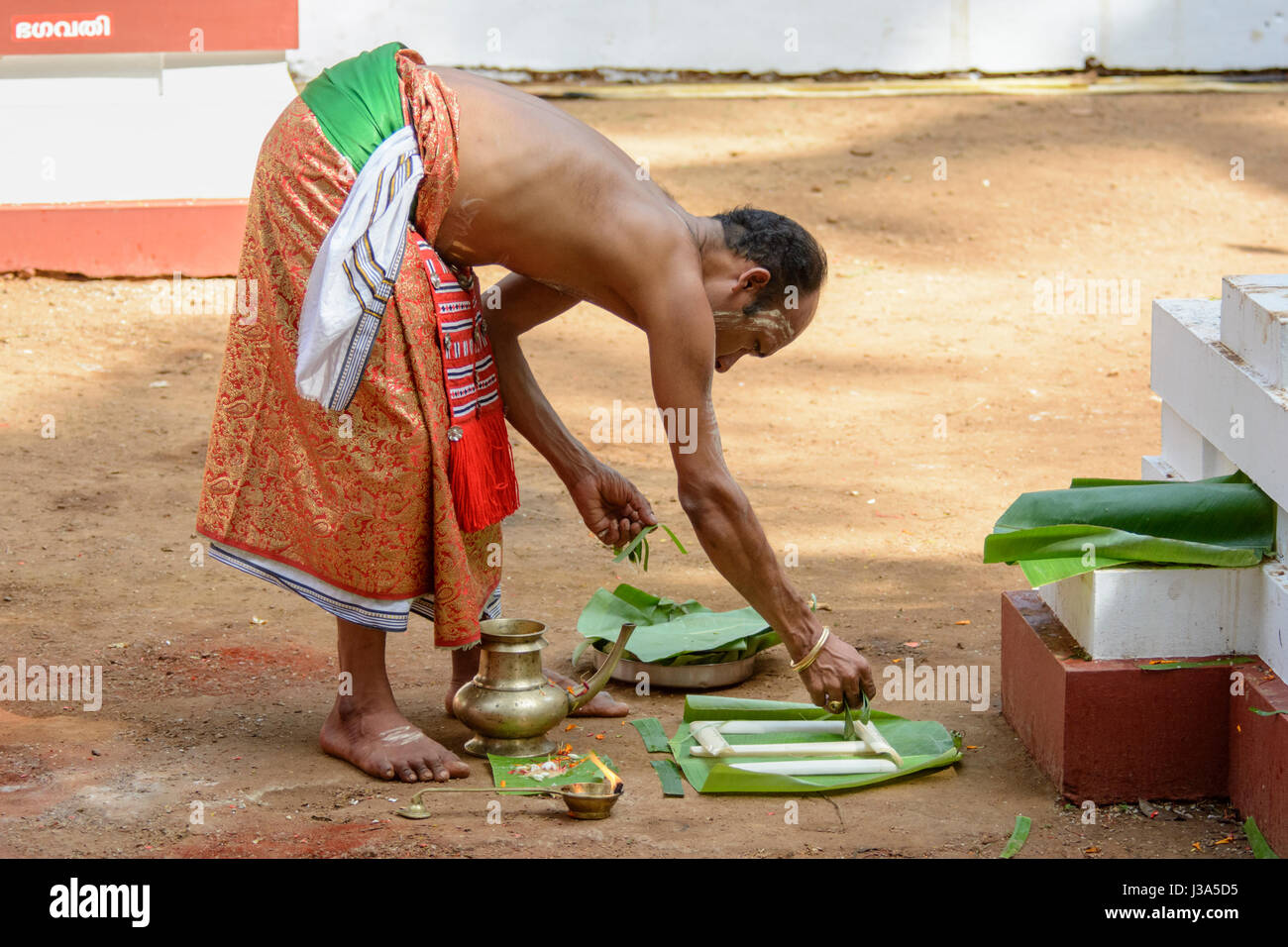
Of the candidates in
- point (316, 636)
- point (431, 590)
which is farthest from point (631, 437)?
point (431, 590)

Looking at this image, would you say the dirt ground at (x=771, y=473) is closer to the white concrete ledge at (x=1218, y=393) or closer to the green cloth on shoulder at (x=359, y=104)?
the white concrete ledge at (x=1218, y=393)

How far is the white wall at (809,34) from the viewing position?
1098 cm

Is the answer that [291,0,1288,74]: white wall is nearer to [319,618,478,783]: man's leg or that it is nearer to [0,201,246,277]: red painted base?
[0,201,246,277]: red painted base

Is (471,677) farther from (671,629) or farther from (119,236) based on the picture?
(119,236)

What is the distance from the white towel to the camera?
9.77ft

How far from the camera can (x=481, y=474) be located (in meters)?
3.23

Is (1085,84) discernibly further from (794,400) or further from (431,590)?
(431,590)

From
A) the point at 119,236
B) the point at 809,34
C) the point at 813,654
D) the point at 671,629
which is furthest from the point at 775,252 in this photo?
the point at 809,34

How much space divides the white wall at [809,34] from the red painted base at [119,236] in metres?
3.94

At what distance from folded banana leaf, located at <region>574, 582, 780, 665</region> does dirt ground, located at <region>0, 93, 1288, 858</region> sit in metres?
0.11

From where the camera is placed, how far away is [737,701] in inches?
143
